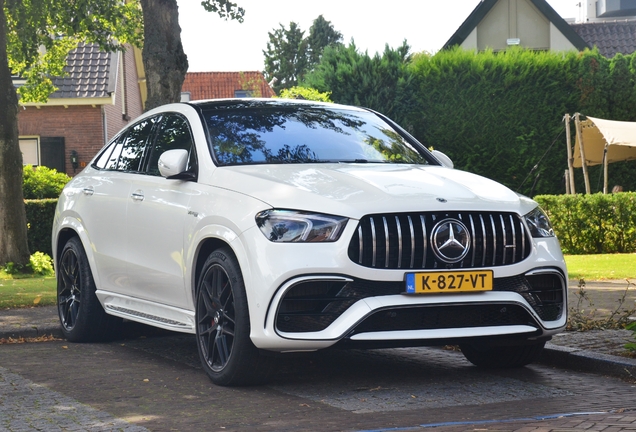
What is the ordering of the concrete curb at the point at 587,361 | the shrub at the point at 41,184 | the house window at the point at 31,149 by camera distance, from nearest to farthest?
the concrete curb at the point at 587,361 → the shrub at the point at 41,184 → the house window at the point at 31,149

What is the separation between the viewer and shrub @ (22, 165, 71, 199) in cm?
2470

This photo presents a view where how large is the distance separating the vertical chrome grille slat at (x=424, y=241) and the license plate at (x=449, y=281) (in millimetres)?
56

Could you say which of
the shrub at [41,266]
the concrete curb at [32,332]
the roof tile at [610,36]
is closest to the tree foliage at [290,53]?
the roof tile at [610,36]

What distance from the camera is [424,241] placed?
240 inches

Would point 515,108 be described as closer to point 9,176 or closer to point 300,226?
point 9,176

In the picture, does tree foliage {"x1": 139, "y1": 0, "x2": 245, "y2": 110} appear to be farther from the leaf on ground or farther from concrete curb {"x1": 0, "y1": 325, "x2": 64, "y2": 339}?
the leaf on ground

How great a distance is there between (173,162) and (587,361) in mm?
3079

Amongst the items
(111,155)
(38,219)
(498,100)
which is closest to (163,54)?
(111,155)

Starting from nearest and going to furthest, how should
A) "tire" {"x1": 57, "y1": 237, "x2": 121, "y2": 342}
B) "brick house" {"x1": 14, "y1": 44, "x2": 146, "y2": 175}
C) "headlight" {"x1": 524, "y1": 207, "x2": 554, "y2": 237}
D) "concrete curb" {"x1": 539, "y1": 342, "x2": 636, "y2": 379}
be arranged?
"headlight" {"x1": 524, "y1": 207, "x2": 554, "y2": 237}, "concrete curb" {"x1": 539, "y1": 342, "x2": 636, "y2": 379}, "tire" {"x1": 57, "y1": 237, "x2": 121, "y2": 342}, "brick house" {"x1": 14, "y1": 44, "x2": 146, "y2": 175}

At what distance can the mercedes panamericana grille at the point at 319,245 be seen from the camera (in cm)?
601

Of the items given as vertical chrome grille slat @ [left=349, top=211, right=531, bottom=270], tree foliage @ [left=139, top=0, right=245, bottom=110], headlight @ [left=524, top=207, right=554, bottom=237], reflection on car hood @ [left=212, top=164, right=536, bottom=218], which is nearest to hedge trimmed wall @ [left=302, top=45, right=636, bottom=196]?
tree foliage @ [left=139, top=0, right=245, bottom=110]

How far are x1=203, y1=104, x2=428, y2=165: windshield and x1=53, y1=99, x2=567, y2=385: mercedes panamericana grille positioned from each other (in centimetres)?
1

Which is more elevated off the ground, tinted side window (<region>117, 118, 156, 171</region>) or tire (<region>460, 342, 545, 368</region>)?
tinted side window (<region>117, 118, 156, 171</region>)

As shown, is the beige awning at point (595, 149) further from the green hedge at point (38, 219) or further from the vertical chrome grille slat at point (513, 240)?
the vertical chrome grille slat at point (513, 240)
